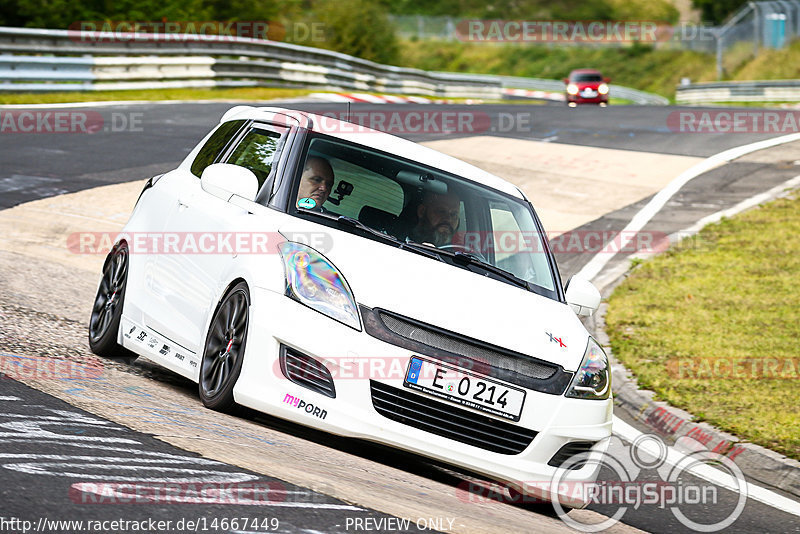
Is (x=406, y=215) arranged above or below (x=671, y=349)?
above

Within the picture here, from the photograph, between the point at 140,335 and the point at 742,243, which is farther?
the point at 742,243

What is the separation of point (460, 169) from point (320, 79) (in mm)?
25265

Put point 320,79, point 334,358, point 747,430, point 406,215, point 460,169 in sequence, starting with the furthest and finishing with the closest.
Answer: point 320,79, point 747,430, point 460,169, point 406,215, point 334,358

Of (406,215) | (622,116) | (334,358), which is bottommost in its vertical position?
(622,116)

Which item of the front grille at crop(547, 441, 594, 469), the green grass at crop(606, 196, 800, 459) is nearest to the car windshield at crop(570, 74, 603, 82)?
the green grass at crop(606, 196, 800, 459)

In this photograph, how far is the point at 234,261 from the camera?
18.6 feet

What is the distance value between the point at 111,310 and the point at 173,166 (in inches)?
341

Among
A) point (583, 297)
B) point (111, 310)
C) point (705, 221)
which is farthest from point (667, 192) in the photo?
point (111, 310)

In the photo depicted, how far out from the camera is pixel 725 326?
34.1 feet

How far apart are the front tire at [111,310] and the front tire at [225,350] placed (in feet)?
4.46

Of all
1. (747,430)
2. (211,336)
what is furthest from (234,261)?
(747,430)

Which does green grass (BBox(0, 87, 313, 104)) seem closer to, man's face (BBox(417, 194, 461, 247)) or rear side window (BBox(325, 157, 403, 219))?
rear side window (BBox(325, 157, 403, 219))

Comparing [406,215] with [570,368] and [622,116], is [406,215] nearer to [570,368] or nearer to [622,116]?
[570,368]

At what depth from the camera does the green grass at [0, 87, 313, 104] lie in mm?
21797
